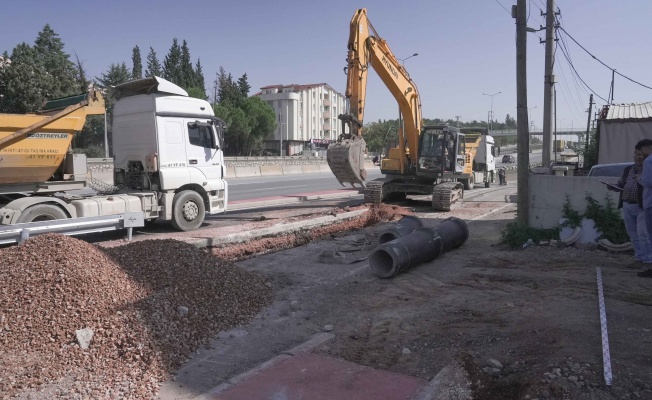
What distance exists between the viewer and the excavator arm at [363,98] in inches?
549

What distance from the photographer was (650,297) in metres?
6.28

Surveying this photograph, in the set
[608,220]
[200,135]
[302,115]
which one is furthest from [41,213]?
[302,115]

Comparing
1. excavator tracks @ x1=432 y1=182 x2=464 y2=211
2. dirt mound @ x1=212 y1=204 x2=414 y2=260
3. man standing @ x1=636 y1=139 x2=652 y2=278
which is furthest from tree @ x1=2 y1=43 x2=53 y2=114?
man standing @ x1=636 y1=139 x2=652 y2=278

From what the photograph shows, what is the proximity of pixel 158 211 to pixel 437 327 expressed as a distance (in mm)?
8313

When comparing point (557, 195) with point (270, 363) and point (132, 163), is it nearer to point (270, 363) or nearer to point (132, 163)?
point (270, 363)

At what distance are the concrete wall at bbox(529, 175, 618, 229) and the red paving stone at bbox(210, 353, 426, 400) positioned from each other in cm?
666

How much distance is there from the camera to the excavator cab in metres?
13.7

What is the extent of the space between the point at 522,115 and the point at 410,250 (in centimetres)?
407

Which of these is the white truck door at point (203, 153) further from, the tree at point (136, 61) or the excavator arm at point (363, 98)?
the tree at point (136, 61)

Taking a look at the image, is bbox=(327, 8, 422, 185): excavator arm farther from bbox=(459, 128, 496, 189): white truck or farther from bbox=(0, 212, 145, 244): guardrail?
bbox=(459, 128, 496, 189): white truck

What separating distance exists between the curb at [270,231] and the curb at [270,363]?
15.2 feet

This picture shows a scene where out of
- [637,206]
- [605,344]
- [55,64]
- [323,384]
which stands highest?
[55,64]

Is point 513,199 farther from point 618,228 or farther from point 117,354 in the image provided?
point 117,354

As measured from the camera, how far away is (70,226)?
32.1 ft
